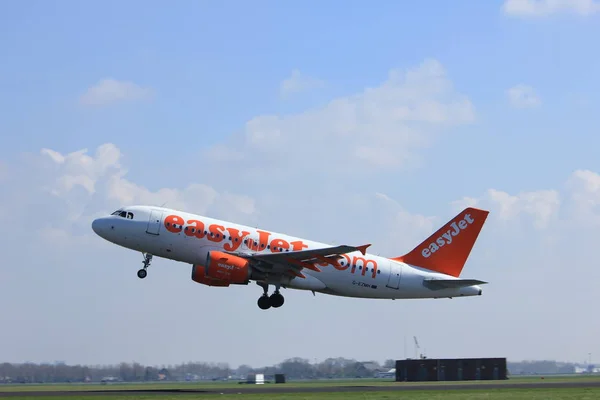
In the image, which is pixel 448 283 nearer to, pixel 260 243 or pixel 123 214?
pixel 260 243

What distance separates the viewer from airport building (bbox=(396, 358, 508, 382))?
202ft

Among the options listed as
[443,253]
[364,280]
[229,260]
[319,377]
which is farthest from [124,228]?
[319,377]

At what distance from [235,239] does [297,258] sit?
4071 mm

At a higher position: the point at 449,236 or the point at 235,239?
the point at 449,236

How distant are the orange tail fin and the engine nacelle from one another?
1129 centimetres

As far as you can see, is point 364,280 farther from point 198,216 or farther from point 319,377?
point 319,377

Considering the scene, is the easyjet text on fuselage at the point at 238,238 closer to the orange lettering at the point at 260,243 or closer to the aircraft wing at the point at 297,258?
the orange lettering at the point at 260,243

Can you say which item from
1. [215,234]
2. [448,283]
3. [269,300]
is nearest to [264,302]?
[269,300]

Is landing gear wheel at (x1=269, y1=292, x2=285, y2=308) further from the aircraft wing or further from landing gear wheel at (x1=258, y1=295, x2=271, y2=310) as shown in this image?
the aircraft wing

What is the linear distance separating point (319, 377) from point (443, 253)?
2389 cm

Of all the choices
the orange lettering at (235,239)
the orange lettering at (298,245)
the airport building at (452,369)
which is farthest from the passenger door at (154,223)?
the airport building at (452,369)

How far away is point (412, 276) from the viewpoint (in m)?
58.8

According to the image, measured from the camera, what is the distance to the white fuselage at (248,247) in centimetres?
5478

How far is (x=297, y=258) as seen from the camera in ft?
179
